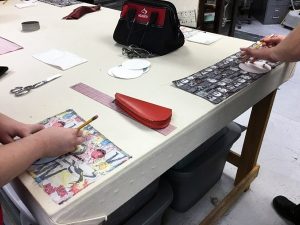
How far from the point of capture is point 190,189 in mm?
1240

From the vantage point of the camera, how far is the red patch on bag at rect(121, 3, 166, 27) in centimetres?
107

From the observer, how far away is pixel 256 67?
98 cm

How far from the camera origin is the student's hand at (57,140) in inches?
23.3

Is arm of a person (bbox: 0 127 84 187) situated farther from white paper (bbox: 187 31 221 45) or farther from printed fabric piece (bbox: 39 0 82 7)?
printed fabric piece (bbox: 39 0 82 7)

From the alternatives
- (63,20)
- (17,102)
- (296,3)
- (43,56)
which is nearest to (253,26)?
(296,3)

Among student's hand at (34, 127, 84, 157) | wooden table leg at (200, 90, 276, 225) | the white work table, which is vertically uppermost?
student's hand at (34, 127, 84, 157)

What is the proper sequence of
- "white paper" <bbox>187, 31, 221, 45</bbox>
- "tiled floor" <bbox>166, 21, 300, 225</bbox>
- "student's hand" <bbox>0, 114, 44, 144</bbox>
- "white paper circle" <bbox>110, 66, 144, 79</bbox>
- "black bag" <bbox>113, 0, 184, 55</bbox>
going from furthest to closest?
"tiled floor" <bbox>166, 21, 300, 225</bbox> → "white paper" <bbox>187, 31, 221, 45</bbox> → "black bag" <bbox>113, 0, 184, 55</bbox> → "white paper circle" <bbox>110, 66, 144, 79</bbox> → "student's hand" <bbox>0, 114, 44, 144</bbox>

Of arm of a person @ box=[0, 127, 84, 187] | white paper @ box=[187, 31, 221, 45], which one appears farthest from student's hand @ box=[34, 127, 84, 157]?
white paper @ box=[187, 31, 221, 45]

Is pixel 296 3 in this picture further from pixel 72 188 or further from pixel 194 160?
pixel 72 188

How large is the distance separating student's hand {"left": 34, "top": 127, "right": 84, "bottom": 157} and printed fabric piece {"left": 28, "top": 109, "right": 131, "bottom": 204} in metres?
0.02

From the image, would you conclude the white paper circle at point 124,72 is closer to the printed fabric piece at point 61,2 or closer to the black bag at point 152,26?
the black bag at point 152,26

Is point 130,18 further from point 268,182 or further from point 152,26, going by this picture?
point 268,182

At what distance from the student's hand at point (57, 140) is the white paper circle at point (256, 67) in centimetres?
63

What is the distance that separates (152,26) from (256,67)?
A: 0.41 metres
